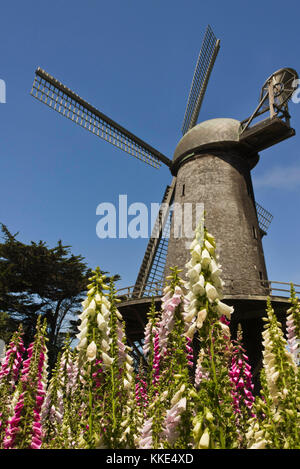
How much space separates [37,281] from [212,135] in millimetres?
16596

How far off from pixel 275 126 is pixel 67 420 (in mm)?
15917

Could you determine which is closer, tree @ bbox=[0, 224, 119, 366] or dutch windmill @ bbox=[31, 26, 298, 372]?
dutch windmill @ bbox=[31, 26, 298, 372]

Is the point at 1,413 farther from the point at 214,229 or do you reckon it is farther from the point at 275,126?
the point at 275,126

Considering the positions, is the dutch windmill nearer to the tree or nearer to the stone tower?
the stone tower

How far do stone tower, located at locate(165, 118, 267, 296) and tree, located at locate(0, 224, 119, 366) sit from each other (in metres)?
12.2

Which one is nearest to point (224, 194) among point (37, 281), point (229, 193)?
point (229, 193)

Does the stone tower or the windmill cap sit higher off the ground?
the windmill cap

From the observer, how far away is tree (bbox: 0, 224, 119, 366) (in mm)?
25797

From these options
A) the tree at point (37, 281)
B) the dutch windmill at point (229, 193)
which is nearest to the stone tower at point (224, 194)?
the dutch windmill at point (229, 193)

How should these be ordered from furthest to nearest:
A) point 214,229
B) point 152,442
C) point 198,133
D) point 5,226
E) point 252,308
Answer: point 5,226, point 198,133, point 214,229, point 252,308, point 152,442

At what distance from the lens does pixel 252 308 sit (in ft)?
44.0

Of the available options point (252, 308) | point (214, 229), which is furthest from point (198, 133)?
point (252, 308)

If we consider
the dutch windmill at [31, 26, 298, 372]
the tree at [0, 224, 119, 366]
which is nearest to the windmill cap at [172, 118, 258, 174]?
the dutch windmill at [31, 26, 298, 372]
